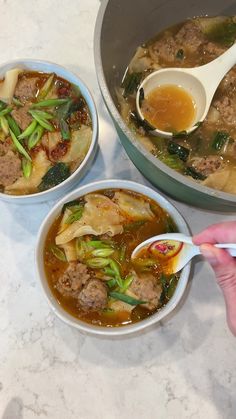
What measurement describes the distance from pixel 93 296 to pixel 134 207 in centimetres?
28

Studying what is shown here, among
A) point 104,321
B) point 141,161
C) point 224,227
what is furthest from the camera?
point 104,321

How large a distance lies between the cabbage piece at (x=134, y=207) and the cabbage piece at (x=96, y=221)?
0.02m

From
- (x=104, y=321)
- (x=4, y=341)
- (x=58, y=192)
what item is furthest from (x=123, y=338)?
(x=58, y=192)

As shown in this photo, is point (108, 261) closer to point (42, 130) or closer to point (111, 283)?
point (111, 283)

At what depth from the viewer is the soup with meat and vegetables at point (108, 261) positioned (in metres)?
1.27

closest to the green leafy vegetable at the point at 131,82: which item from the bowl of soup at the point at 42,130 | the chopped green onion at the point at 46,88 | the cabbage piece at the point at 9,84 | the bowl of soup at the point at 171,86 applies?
the bowl of soup at the point at 171,86

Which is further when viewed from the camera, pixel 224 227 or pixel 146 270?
pixel 146 270

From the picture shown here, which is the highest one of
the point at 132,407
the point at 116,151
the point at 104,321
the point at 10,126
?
the point at 10,126

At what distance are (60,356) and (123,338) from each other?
193 mm

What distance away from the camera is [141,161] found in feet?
3.69

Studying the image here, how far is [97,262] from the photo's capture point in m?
1.29

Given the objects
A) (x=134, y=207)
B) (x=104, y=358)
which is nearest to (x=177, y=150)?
(x=134, y=207)

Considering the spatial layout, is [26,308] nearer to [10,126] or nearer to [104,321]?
[104,321]

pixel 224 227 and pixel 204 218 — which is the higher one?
pixel 224 227
